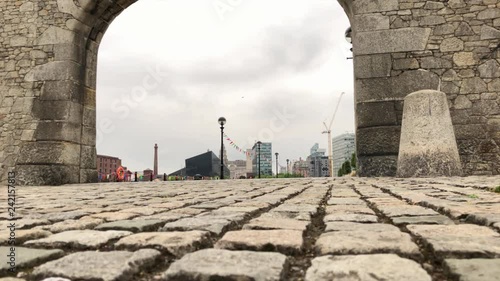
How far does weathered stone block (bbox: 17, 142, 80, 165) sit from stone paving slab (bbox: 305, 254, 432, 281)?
8.31 meters

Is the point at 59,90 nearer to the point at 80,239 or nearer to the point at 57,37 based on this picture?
the point at 57,37

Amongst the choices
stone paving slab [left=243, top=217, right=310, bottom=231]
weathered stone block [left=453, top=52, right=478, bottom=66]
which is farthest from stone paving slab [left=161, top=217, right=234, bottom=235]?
weathered stone block [left=453, top=52, right=478, bottom=66]

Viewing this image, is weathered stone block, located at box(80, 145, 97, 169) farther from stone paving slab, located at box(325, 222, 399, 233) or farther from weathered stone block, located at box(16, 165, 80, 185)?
stone paving slab, located at box(325, 222, 399, 233)

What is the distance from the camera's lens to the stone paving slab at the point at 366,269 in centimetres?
96

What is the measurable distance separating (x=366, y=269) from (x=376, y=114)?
21.6ft

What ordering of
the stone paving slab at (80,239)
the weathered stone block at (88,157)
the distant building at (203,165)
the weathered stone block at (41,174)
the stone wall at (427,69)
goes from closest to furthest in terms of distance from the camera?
the stone paving slab at (80,239), the stone wall at (427,69), the weathered stone block at (41,174), the weathered stone block at (88,157), the distant building at (203,165)

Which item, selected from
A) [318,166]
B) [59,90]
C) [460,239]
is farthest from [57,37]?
[318,166]

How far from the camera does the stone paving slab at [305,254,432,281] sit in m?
0.96

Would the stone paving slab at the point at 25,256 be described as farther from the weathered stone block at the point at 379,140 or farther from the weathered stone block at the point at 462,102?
the weathered stone block at the point at 462,102

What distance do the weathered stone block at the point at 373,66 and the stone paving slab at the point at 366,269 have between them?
671 centimetres

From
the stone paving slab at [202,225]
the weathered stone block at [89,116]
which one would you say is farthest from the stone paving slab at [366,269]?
the weathered stone block at [89,116]

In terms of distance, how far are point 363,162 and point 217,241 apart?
614 cm

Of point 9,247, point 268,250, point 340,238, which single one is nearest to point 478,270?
point 340,238

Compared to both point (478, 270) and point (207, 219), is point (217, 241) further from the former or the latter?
point (478, 270)
